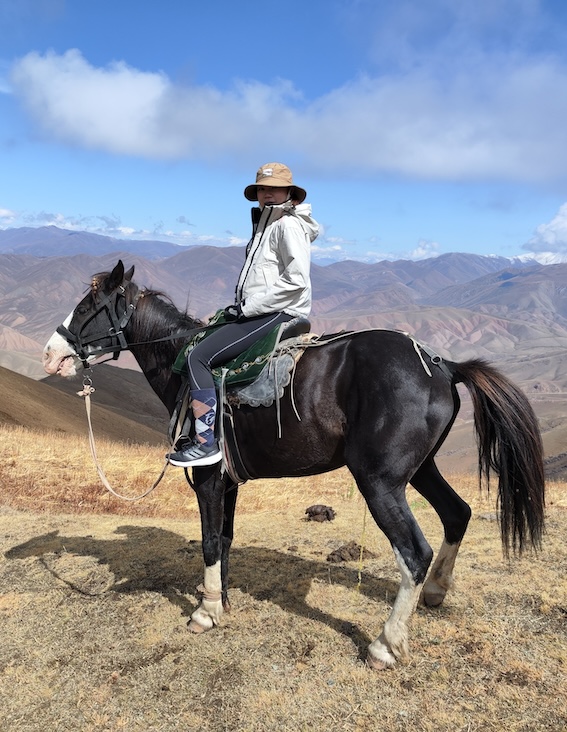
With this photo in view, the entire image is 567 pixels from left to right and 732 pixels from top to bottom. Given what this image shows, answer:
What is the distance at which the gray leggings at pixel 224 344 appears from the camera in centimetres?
486

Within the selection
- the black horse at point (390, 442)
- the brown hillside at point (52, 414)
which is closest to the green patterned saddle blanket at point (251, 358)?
the black horse at point (390, 442)

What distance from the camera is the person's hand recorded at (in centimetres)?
493

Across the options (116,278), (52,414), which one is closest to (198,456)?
(116,278)

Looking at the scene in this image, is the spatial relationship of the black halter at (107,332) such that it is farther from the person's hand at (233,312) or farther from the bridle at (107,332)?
the person's hand at (233,312)

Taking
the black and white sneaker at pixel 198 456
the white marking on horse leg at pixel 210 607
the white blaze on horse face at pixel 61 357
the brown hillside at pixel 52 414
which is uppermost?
the white blaze on horse face at pixel 61 357

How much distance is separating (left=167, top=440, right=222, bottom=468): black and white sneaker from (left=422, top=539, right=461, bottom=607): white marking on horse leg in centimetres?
234

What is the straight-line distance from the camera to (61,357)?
5.34 metres

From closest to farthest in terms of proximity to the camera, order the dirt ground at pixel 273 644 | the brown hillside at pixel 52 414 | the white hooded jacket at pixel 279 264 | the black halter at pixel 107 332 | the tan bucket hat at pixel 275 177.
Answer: the dirt ground at pixel 273 644, the white hooded jacket at pixel 279 264, the tan bucket hat at pixel 275 177, the black halter at pixel 107 332, the brown hillside at pixel 52 414

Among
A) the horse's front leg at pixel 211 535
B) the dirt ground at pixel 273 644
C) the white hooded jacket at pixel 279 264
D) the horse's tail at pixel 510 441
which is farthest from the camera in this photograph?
the horse's front leg at pixel 211 535

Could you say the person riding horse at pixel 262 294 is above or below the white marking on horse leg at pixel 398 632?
above

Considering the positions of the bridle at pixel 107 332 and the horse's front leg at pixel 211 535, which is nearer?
the horse's front leg at pixel 211 535

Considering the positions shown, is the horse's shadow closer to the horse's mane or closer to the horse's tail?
the horse's tail

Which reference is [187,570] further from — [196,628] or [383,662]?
Result: [383,662]

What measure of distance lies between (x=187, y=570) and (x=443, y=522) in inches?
123
